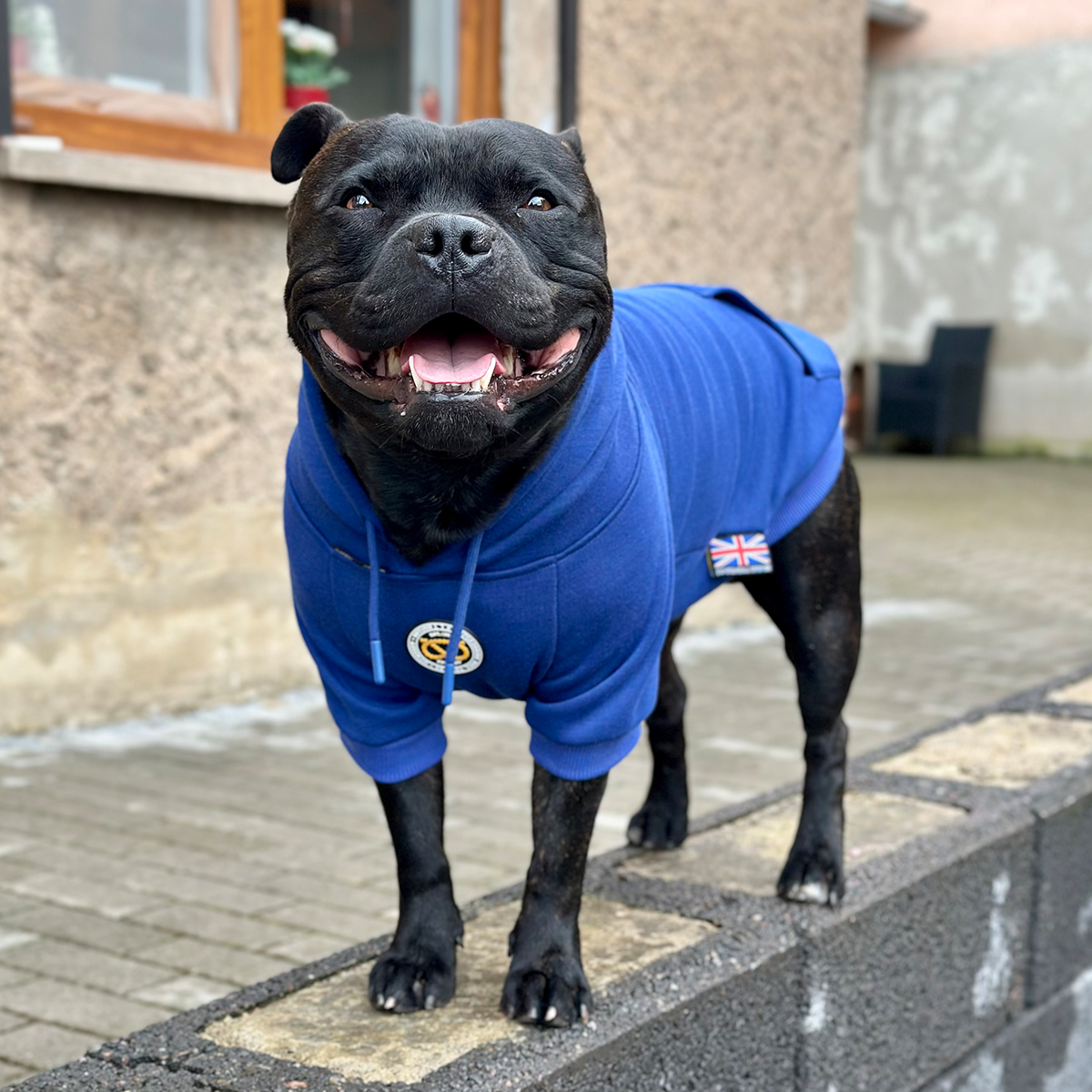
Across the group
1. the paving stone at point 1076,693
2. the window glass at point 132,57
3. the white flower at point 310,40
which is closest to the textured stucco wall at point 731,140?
A: the white flower at point 310,40

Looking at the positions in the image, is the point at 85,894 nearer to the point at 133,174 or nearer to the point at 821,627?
the point at 821,627

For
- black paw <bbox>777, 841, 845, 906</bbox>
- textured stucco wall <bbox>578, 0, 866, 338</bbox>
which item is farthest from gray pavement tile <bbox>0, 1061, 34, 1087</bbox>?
textured stucco wall <bbox>578, 0, 866, 338</bbox>

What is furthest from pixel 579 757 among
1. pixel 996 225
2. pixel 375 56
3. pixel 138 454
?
pixel 996 225

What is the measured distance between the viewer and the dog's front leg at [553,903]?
2367 mm

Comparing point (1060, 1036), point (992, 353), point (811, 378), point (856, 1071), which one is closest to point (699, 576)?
point (811, 378)

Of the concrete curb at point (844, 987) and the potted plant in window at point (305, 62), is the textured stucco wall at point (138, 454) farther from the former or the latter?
the concrete curb at point (844, 987)

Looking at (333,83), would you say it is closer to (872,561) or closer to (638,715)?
(638,715)

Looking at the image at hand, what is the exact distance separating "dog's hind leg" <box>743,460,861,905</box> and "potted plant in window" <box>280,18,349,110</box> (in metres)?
3.74

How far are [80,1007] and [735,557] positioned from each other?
65.1 inches

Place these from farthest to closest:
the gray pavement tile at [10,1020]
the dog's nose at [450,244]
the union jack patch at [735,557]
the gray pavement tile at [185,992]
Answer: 1. the gray pavement tile at [185,992]
2. the gray pavement tile at [10,1020]
3. the union jack patch at [735,557]
4. the dog's nose at [450,244]

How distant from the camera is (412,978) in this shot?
244 cm

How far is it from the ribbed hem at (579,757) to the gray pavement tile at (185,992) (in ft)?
4.25

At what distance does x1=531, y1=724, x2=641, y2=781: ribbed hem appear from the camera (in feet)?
7.84

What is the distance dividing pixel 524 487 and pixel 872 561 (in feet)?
27.0
